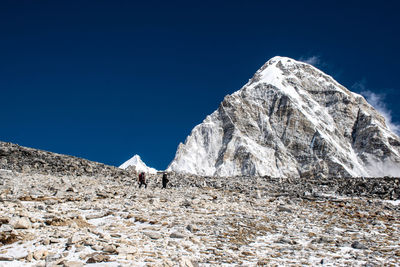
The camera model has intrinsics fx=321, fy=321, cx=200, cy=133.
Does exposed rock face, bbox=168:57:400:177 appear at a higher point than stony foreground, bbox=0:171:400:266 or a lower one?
higher

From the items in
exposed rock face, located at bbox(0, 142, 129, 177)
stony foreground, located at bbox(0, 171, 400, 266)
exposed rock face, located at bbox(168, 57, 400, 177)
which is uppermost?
exposed rock face, located at bbox(168, 57, 400, 177)

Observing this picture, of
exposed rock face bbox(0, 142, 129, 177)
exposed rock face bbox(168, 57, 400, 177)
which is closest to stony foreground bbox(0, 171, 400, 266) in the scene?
exposed rock face bbox(0, 142, 129, 177)

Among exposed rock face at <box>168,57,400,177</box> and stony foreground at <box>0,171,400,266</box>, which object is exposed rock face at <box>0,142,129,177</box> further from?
exposed rock face at <box>168,57,400,177</box>

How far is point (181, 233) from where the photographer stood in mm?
9742

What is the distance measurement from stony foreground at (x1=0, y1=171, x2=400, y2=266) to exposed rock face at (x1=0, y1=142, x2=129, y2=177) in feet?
27.2

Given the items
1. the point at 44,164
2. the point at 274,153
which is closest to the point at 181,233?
the point at 44,164

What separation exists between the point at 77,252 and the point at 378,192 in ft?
71.3

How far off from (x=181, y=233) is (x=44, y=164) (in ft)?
69.4

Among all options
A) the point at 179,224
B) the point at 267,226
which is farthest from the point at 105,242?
the point at 267,226

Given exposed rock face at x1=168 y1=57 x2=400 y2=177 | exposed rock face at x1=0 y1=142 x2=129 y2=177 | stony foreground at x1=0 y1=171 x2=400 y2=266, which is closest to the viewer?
stony foreground at x1=0 y1=171 x2=400 y2=266

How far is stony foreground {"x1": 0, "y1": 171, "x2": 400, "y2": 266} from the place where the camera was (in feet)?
25.6

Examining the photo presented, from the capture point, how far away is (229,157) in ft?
579

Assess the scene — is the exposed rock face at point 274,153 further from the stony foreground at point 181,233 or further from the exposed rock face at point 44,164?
the stony foreground at point 181,233

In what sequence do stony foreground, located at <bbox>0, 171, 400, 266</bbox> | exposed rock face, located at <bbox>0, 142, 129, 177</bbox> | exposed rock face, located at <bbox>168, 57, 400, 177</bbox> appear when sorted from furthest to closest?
exposed rock face, located at <bbox>168, 57, 400, 177</bbox> → exposed rock face, located at <bbox>0, 142, 129, 177</bbox> → stony foreground, located at <bbox>0, 171, 400, 266</bbox>
